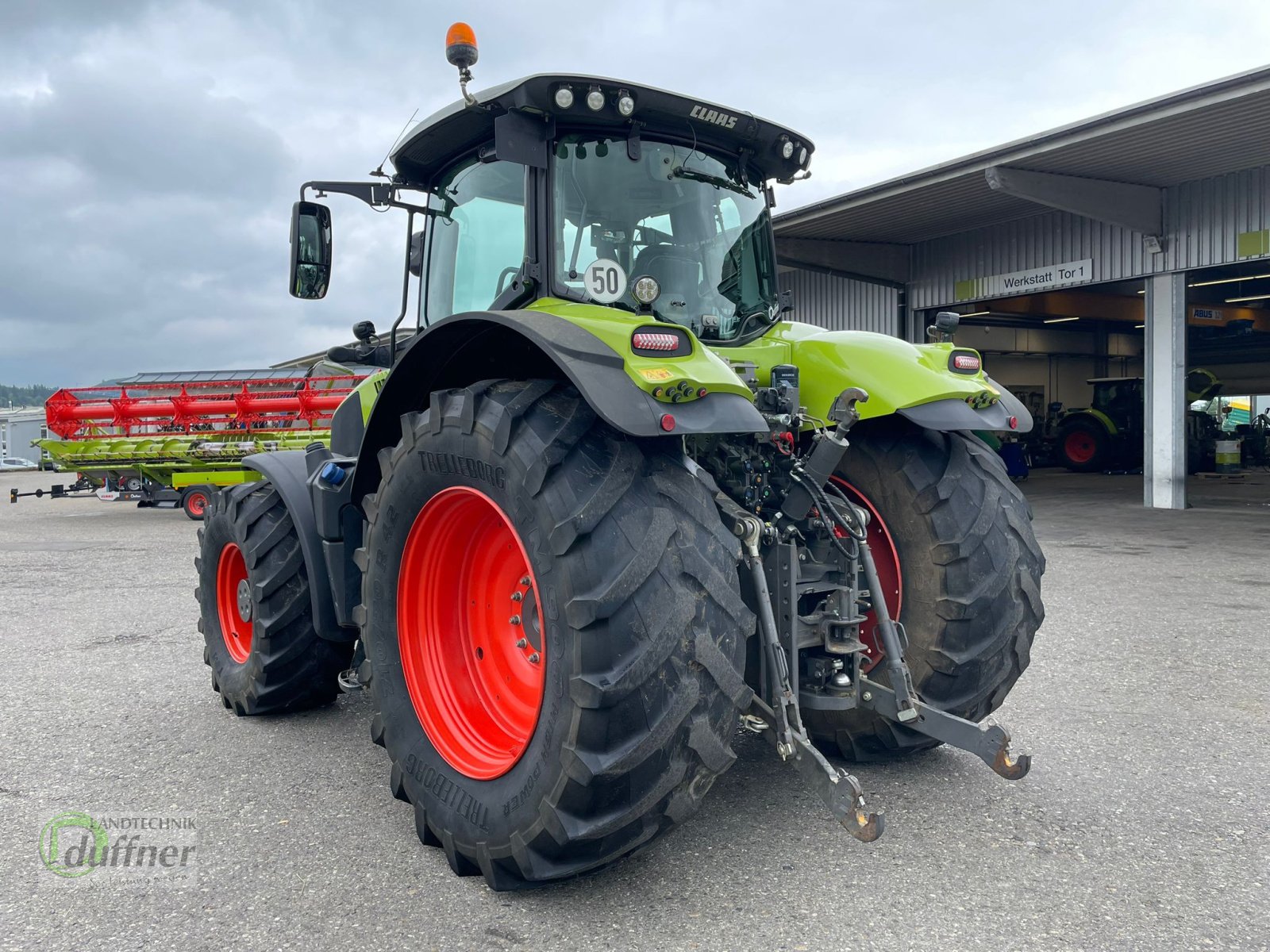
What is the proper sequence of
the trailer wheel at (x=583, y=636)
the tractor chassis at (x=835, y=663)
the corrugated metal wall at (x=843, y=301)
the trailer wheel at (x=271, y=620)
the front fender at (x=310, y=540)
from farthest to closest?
the corrugated metal wall at (x=843, y=301), the trailer wheel at (x=271, y=620), the front fender at (x=310, y=540), the tractor chassis at (x=835, y=663), the trailer wheel at (x=583, y=636)

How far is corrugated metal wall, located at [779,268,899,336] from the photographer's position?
16.8m

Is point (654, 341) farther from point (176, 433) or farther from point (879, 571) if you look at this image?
point (176, 433)

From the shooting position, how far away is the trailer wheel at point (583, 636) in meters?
2.17

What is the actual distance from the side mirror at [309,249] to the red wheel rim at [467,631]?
1269mm

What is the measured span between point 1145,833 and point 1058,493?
14.2 metres

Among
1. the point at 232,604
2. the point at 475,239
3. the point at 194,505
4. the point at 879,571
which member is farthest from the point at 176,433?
the point at 879,571

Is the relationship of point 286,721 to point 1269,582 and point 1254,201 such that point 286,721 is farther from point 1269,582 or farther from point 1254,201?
point 1254,201

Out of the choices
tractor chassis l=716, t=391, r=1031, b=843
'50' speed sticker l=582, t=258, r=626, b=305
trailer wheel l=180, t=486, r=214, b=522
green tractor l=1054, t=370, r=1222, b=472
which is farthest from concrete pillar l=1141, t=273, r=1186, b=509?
trailer wheel l=180, t=486, r=214, b=522

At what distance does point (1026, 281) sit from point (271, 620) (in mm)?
13753

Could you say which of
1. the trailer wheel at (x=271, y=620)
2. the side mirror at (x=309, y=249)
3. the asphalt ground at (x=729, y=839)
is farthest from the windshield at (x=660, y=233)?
the trailer wheel at (x=271, y=620)

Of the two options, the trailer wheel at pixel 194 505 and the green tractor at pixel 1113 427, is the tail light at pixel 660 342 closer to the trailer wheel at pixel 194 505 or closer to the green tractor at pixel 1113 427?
the trailer wheel at pixel 194 505

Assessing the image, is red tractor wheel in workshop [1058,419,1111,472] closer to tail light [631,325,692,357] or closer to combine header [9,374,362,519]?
combine header [9,374,362,519]

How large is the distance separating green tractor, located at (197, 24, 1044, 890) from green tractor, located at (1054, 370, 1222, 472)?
61.2 feet

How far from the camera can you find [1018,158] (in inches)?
441
